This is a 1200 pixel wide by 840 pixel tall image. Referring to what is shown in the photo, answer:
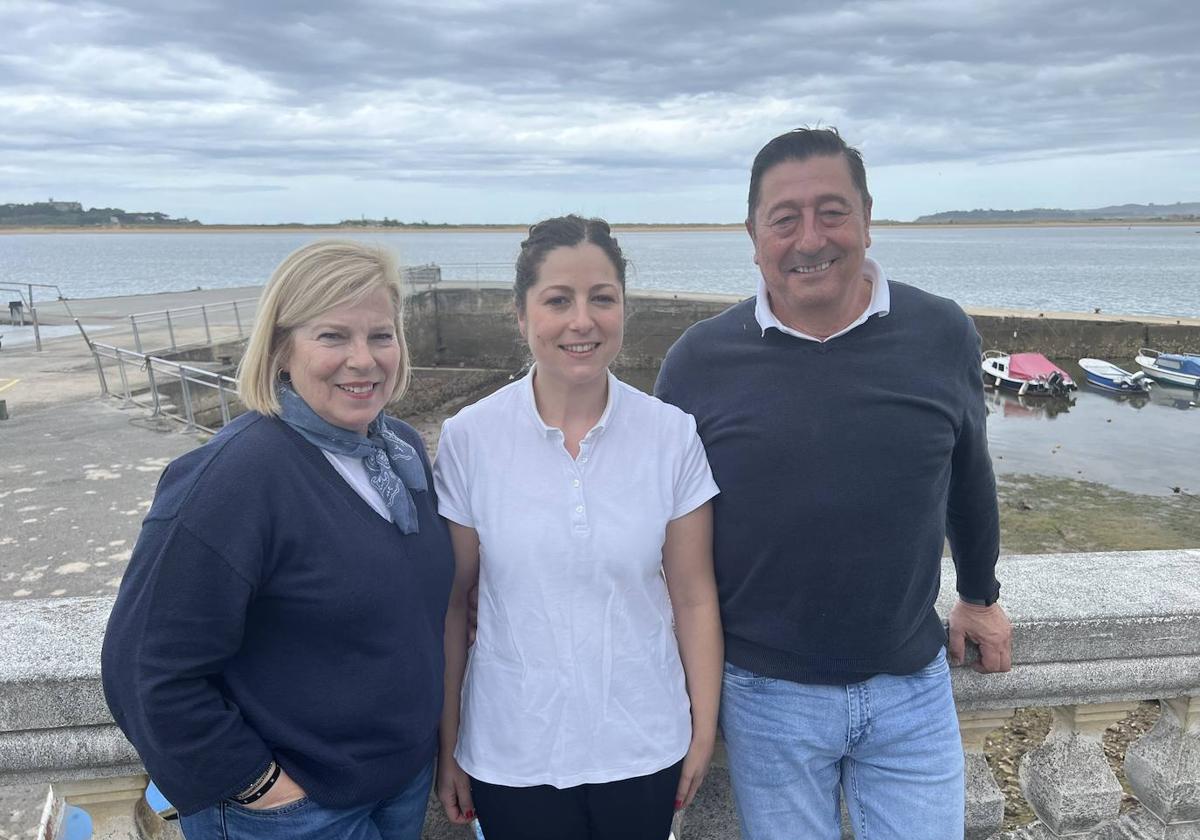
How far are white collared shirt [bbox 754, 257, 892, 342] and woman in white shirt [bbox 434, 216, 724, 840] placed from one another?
0.36m

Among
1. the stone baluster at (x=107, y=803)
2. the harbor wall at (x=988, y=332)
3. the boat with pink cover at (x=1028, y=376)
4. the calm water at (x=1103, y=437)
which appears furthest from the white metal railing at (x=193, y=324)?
the boat with pink cover at (x=1028, y=376)

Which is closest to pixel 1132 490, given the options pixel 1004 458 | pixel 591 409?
pixel 1004 458

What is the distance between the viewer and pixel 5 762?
1.71 meters

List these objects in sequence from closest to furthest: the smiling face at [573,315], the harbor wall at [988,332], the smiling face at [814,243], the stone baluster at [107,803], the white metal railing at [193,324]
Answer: the stone baluster at [107,803]
the smiling face at [573,315]
the smiling face at [814,243]
the white metal railing at [193,324]
the harbor wall at [988,332]

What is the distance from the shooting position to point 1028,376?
24828 millimetres

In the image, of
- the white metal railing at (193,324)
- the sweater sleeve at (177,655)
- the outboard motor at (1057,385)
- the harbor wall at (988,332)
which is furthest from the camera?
the harbor wall at (988,332)

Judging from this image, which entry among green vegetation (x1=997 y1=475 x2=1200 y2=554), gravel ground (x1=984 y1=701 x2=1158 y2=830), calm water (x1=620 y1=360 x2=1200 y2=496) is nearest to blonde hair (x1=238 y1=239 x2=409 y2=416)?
gravel ground (x1=984 y1=701 x2=1158 y2=830)

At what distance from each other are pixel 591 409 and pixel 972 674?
1.24 m

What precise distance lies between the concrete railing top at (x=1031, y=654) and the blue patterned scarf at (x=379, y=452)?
2.31 ft

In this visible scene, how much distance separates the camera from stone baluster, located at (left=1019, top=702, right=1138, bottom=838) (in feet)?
7.18

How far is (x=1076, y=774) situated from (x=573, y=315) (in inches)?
74.3

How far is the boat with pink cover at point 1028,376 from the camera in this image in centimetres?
2469

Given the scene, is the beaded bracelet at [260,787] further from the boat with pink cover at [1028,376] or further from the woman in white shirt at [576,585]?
the boat with pink cover at [1028,376]

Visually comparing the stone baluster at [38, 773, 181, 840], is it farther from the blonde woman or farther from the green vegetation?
the green vegetation
